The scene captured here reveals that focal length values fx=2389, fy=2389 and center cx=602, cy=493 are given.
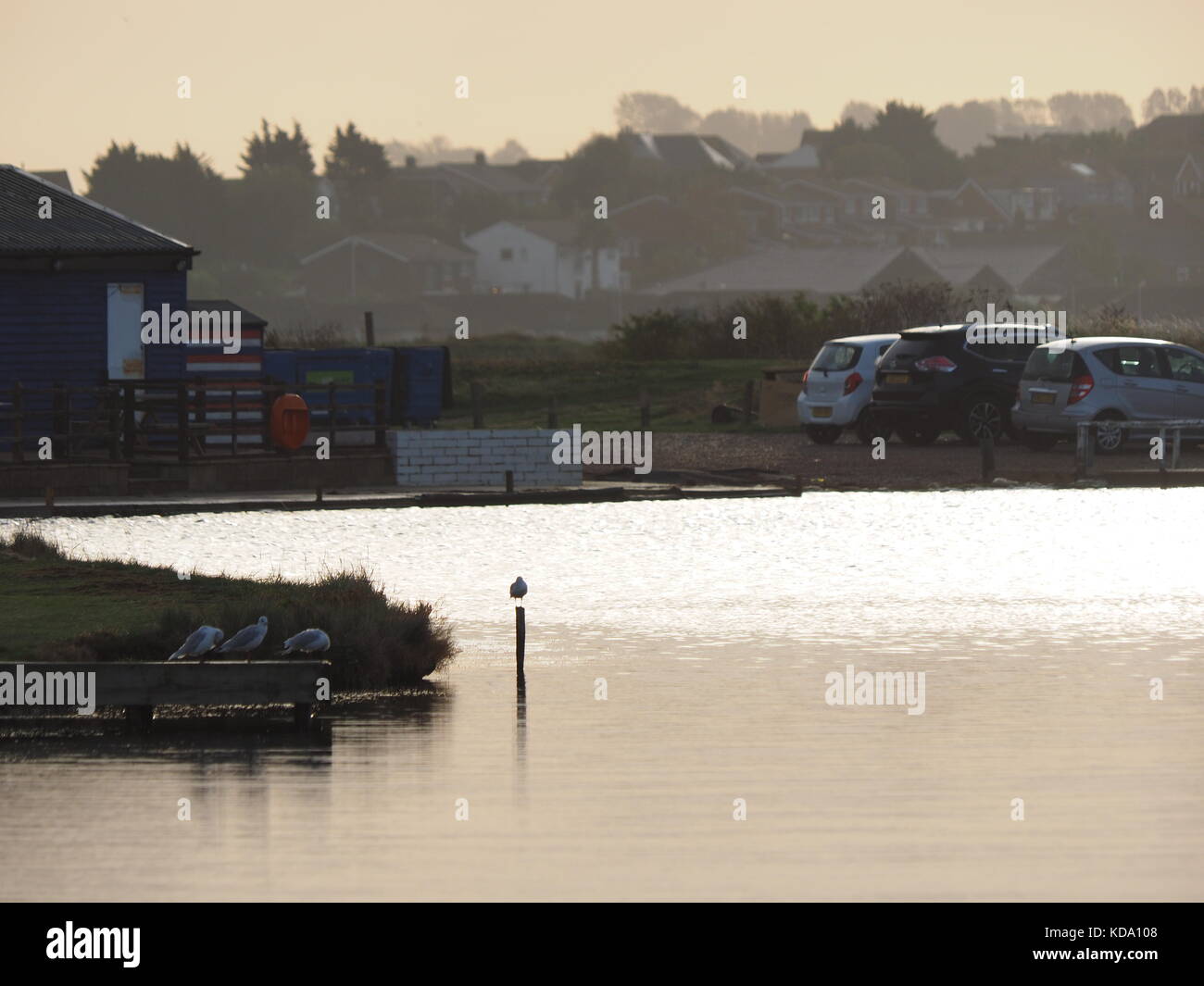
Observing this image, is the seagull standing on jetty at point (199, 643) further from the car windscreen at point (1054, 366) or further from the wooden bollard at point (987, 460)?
the car windscreen at point (1054, 366)

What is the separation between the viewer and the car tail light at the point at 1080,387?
33.8 metres

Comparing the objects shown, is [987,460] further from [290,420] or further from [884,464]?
[290,420]

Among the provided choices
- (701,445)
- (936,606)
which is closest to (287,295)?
(701,445)

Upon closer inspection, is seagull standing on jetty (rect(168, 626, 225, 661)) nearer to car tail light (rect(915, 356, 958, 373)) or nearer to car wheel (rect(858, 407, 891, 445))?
car tail light (rect(915, 356, 958, 373))

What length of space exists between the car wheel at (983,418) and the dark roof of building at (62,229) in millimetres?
12004

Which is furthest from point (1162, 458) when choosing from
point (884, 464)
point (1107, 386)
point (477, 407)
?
point (477, 407)

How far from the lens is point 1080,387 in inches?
1331

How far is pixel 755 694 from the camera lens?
15.1m

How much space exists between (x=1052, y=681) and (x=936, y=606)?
432cm

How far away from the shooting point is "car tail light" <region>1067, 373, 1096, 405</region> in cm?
3381

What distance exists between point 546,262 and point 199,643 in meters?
159

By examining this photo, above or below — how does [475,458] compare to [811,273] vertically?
below

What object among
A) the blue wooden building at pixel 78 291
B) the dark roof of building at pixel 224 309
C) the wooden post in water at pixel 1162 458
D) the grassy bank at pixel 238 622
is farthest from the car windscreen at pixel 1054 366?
the grassy bank at pixel 238 622
